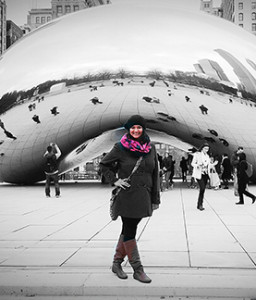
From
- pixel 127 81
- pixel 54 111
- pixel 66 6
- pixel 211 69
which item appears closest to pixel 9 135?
pixel 54 111

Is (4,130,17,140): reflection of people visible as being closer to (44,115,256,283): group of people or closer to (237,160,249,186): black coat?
(237,160,249,186): black coat

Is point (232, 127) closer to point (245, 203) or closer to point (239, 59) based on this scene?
point (239, 59)

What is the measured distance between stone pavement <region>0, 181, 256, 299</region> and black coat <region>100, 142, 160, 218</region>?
0.60 meters

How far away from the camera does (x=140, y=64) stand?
1330cm

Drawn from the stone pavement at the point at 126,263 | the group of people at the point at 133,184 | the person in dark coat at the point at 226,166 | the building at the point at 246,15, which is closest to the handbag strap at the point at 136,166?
the group of people at the point at 133,184

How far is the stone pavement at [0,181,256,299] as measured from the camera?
3631 mm

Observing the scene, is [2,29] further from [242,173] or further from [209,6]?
[242,173]

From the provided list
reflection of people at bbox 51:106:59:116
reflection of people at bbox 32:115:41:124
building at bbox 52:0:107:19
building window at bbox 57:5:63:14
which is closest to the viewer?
reflection of people at bbox 51:106:59:116

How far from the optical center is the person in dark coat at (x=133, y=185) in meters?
3.88

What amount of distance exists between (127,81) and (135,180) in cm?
976

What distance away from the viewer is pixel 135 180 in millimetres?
3920

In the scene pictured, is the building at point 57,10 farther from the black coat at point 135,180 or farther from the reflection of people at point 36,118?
the black coat at point 135,180

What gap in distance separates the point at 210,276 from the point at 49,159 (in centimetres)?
866

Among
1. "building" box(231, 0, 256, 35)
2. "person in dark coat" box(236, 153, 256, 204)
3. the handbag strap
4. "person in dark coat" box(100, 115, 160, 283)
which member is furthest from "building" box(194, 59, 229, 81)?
"building" box(231, 0, 256, 35)
